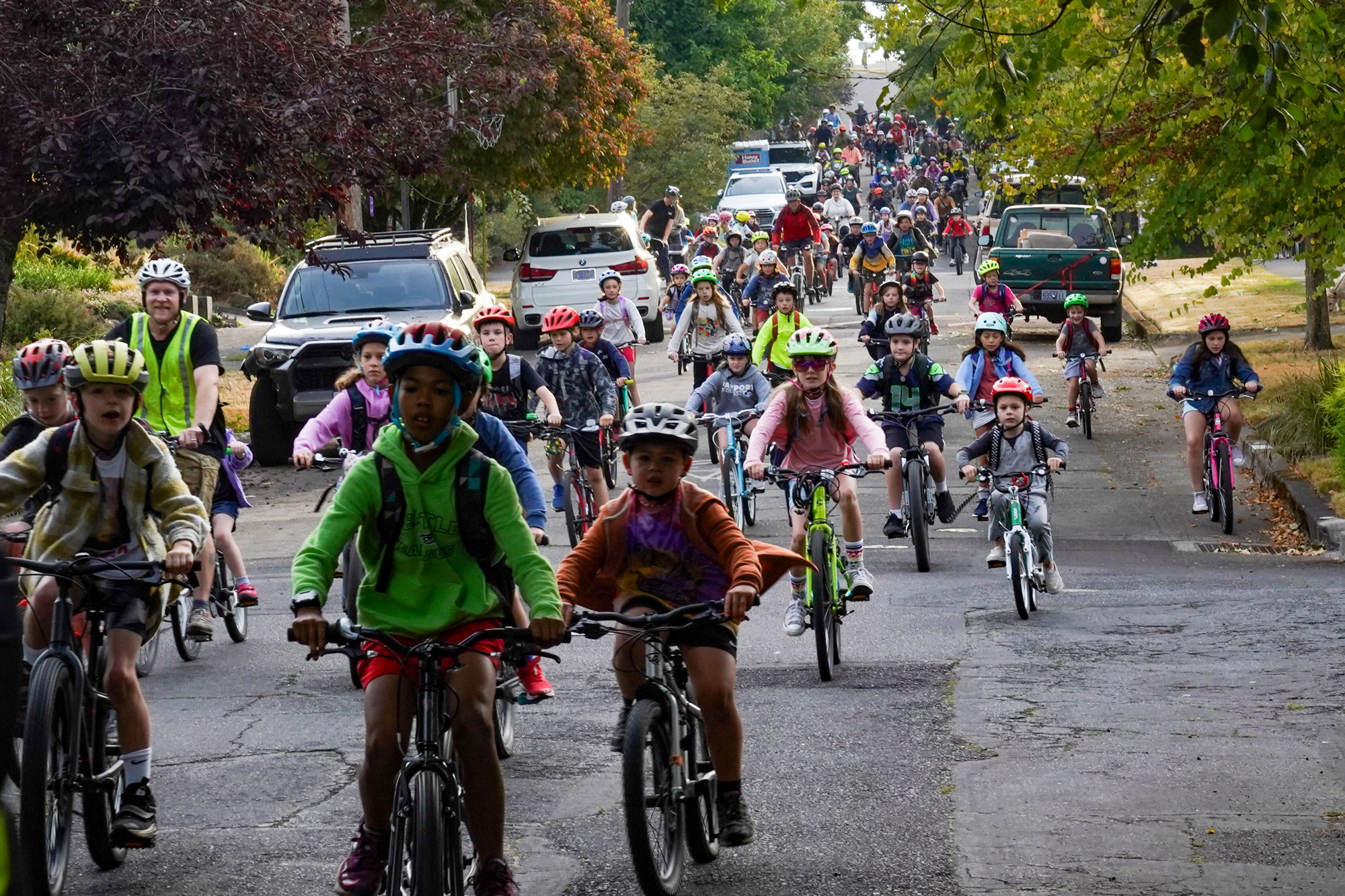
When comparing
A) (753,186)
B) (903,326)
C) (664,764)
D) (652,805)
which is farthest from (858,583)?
(753,186)

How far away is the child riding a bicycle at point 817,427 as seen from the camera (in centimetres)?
1012

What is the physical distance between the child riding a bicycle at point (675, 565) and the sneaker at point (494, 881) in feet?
3.11

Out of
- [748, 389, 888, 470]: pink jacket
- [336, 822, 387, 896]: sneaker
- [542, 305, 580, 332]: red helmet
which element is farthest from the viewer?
[542, 305, 580, 332]: red helmet

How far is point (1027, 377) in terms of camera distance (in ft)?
43.0

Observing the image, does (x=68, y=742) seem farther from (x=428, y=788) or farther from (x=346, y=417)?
(x=346, y=417)

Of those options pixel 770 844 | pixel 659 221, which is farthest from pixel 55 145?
pixel 659 221

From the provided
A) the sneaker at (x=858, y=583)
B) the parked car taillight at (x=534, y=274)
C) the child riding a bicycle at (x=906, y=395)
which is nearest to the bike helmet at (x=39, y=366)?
the sneaker at (x=858, y=583)

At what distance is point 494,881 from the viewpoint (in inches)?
201

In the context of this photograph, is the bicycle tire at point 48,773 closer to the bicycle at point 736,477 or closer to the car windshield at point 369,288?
the bicycle at point 736,477

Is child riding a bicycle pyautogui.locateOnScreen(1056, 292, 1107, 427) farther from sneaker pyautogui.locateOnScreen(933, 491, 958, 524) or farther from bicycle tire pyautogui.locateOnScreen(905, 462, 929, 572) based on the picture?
bicycle tire pyautogui.locateOnScreen(905, 462, 929, 572)

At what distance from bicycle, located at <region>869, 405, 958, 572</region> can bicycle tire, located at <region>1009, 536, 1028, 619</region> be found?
1427 mm

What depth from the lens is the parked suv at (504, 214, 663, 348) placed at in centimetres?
2795

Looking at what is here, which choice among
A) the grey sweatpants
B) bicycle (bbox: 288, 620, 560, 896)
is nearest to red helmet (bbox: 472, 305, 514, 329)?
the grey sweatpants

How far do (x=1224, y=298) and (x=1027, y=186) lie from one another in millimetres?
14512
